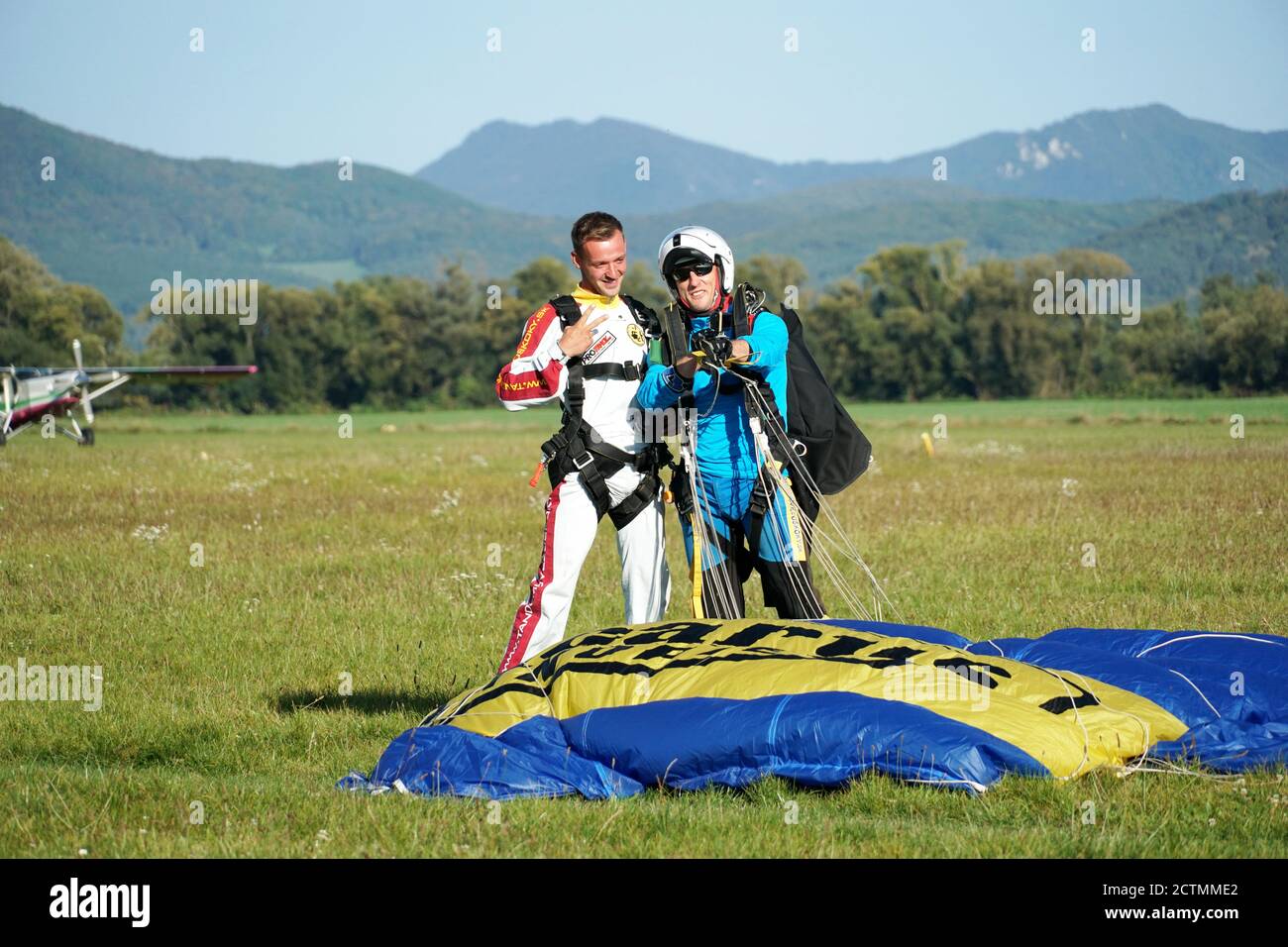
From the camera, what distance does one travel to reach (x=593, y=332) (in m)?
6.49

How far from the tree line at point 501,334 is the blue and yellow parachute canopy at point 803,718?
7288 cm

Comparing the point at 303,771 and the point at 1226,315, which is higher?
the point at 1226,315

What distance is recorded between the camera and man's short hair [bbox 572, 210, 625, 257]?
252 inches

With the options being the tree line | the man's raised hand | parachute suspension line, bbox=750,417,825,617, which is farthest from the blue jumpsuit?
the tree line

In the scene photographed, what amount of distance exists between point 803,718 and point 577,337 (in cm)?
216

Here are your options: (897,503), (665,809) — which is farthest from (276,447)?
(665,809)

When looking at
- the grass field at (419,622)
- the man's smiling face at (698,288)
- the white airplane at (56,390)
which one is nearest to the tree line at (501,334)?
the white airplane at (56,390)

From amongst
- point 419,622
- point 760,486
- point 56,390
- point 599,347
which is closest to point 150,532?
point 419,622

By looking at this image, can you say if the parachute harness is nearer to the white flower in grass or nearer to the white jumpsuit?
the white jumpsuit

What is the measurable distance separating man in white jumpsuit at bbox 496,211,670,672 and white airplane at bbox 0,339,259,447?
105 ft

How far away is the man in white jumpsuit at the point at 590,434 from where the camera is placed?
6.45m

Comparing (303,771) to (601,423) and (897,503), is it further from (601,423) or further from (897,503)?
(897,503)

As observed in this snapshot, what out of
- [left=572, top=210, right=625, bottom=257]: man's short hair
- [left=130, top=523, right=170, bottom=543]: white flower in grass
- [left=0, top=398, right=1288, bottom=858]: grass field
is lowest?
[left=0, top=398, right=1288, bottom=858]: grass field

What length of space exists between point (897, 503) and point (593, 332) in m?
11.2
